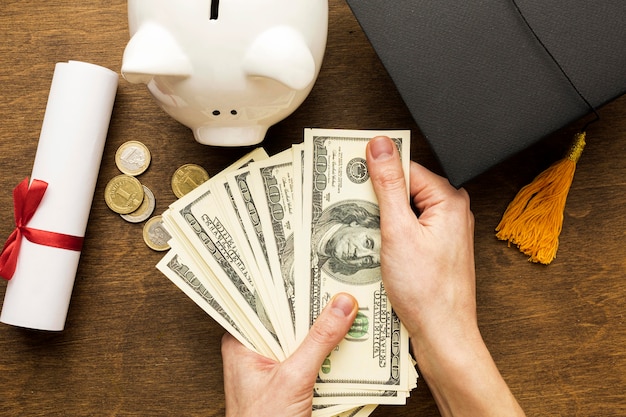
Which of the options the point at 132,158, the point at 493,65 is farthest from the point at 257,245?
the point at 493,65

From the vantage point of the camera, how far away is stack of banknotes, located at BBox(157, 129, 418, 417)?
816 millimetres

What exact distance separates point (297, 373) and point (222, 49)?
442mm

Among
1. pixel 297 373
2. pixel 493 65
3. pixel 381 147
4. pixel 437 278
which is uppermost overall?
pixel 493 65

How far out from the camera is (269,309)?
0.82 metres

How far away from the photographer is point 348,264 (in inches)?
32.4

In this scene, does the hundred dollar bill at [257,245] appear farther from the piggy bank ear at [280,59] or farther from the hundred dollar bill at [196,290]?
the piggy bank ear at [280,59]

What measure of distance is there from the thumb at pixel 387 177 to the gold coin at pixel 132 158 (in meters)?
0.36

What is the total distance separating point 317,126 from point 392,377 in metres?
0.40

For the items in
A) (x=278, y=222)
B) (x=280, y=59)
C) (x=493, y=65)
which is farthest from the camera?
(x=278, y=222)

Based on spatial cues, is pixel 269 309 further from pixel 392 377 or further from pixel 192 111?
pixel 192 111

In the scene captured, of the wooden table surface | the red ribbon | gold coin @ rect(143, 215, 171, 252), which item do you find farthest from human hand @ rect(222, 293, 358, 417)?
the red ribbon

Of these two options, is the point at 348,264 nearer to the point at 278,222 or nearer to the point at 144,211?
the point at 278,222

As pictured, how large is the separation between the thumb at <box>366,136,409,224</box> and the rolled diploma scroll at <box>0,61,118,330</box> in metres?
0.40

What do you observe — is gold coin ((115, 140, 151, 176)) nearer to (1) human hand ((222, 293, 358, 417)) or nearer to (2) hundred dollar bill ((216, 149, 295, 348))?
(2) hundred dollar bill ((216, 149, 295, 348))
